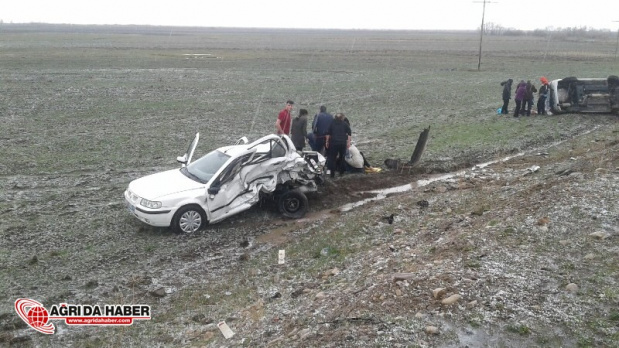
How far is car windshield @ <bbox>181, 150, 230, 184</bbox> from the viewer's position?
1061 centimetres

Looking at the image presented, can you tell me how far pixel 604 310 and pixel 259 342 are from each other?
393cm

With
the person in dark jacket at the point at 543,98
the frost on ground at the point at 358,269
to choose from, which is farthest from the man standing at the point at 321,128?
the person in dark jacket at the point at 543,98

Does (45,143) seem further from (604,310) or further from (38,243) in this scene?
(604,310)

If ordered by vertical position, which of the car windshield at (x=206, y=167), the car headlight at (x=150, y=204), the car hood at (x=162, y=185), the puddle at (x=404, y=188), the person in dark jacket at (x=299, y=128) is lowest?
the puddle at (x=404, y=188)

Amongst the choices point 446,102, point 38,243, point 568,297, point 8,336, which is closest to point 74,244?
point 38,243

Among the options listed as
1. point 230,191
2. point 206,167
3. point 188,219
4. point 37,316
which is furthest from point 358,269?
point 37,316

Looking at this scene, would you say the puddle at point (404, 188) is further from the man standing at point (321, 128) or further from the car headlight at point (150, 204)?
the car headlight at point (150, 204)

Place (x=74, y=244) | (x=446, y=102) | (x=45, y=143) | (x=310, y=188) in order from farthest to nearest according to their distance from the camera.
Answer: (x=446, y=102)
(x=45, y=143)
(x=310, y=188)
(x=74, y=244)

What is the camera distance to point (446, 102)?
88.1 feet

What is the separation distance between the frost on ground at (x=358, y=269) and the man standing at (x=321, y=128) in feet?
5.30

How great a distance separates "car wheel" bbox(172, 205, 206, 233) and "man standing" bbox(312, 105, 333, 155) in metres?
4.44

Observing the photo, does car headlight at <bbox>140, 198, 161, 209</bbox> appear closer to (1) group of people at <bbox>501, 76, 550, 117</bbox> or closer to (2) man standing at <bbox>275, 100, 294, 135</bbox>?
(2) man standing at <bbox>275, 100, 294, 135</bbox>

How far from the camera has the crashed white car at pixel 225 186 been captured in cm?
991

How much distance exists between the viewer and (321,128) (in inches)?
536
